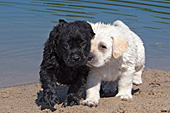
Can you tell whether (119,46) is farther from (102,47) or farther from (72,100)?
(72,100)

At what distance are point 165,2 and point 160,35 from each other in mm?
8249

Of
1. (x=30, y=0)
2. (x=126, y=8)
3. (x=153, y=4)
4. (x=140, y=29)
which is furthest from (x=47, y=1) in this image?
(x=140, y=29)

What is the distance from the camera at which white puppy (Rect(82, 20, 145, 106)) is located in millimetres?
5562

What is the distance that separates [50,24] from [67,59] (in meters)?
7.31

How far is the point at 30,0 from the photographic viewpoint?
60.5 feet

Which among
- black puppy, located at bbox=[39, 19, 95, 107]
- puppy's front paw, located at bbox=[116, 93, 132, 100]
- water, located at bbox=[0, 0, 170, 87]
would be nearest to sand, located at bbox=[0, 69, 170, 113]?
puppy's front paw, located at bbox=[116, 93, 132, 100]

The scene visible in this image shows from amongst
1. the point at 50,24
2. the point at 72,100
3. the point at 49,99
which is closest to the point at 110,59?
the point at 72,100

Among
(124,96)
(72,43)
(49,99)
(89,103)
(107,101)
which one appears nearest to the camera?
(72,43)

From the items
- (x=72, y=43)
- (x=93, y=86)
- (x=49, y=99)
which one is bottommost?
(x=49, y=99)

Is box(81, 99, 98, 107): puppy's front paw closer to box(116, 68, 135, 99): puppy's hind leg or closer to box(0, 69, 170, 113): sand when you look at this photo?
box(0, 69, 170, 113): sand

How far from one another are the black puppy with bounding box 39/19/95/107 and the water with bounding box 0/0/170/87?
1.95 meters

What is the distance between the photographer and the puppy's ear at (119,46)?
558cm

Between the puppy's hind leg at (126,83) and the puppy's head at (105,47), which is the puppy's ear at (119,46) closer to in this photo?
the puppy's head at (105,47)

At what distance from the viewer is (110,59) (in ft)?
18.9
